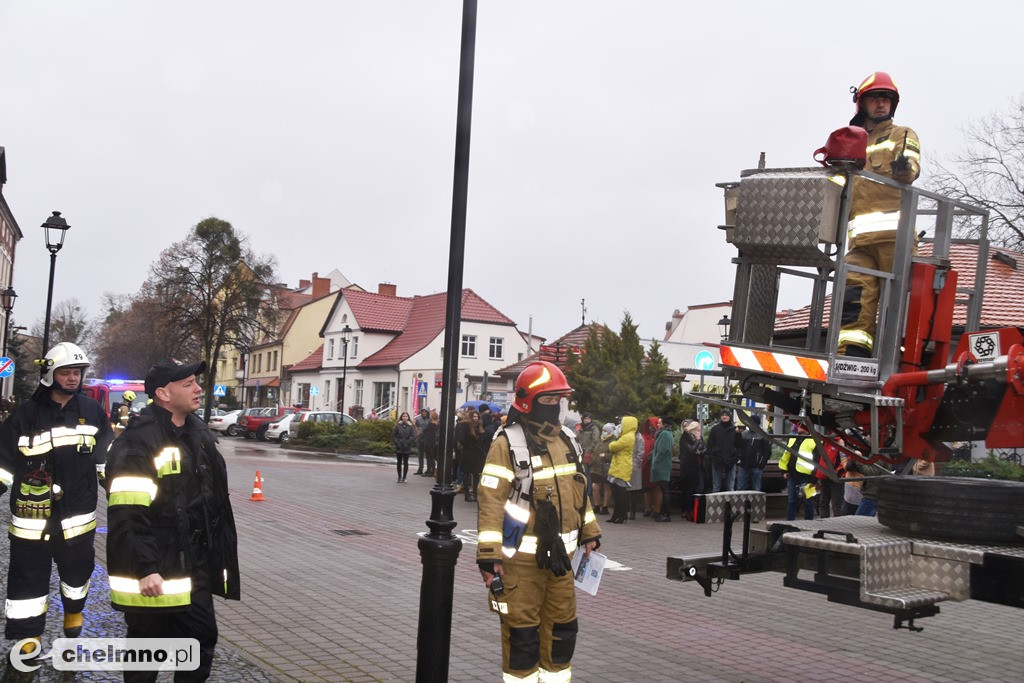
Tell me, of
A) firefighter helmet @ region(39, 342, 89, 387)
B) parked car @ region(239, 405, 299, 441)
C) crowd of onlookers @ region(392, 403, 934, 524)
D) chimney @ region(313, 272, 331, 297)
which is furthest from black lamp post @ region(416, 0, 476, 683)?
chimney @ region(313, 272, 331, 297)

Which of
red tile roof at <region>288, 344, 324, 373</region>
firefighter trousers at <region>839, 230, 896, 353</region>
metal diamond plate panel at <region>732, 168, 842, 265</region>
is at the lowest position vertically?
red tile roof at <region>288, 344, 324, 373</region>

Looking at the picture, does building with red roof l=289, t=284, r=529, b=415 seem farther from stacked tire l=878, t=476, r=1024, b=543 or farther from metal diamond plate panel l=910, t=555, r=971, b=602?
metal diamond plate panel l=910, t=555, r=971, b=602

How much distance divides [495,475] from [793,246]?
6.31ft

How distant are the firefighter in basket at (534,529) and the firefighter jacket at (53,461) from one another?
99.5 inches

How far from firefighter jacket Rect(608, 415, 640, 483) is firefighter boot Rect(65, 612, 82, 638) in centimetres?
1072

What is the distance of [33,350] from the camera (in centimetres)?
9656

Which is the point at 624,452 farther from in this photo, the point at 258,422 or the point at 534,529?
the point at 258,422

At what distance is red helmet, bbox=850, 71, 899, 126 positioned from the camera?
548cm

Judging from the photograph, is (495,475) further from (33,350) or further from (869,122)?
(33,350)

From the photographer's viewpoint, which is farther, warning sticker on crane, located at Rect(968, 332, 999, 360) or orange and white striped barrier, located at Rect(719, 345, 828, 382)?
orange and white striped barrier, located at Rect(719, 345, 828, 382)

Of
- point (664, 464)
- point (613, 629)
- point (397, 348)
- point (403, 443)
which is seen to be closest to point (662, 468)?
point (664, 464)

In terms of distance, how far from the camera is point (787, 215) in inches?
198

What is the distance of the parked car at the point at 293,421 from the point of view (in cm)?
4116

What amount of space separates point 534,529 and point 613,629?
3.13 meters
